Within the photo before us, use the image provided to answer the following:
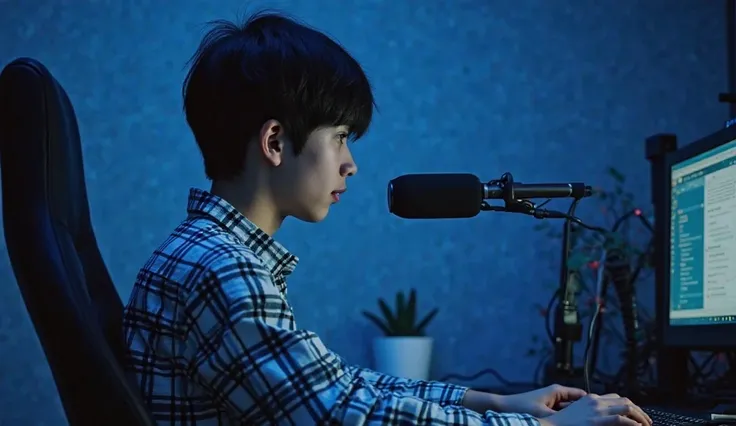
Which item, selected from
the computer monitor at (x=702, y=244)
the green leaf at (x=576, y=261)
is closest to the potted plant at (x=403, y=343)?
the green leaf at (x=576, y=261)

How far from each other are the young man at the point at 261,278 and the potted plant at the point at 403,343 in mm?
742

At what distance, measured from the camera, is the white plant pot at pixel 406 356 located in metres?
1.97

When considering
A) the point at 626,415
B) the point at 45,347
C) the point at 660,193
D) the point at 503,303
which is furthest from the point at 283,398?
the point at 503,303

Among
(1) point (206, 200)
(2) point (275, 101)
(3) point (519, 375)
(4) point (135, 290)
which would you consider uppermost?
(2) point (275, 101)

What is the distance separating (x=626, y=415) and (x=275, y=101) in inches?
20.2

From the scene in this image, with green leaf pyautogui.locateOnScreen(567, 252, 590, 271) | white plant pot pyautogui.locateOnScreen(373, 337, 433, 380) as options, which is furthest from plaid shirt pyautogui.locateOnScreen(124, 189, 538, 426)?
white plant pot pyautogui.locateOnScreen(373, 337, 433, 380)

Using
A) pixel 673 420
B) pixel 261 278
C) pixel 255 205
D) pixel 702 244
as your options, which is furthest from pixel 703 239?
pixel 261 278

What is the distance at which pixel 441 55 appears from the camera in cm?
225

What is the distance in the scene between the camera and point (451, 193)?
111 centimetres

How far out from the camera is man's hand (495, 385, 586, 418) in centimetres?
110

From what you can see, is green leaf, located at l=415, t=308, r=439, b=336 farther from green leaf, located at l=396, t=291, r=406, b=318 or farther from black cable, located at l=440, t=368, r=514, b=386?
black cable, located at l=440, t=368, r=514, b=386

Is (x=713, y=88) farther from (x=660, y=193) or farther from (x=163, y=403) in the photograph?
(x=163, y=403)

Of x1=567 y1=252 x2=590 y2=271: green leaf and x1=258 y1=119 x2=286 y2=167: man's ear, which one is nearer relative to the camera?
x1=258 y1=119 x2=286 y2=167: man's ear

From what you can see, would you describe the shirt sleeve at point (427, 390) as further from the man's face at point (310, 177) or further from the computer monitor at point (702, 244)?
the computer monitor at point (702, 244)
